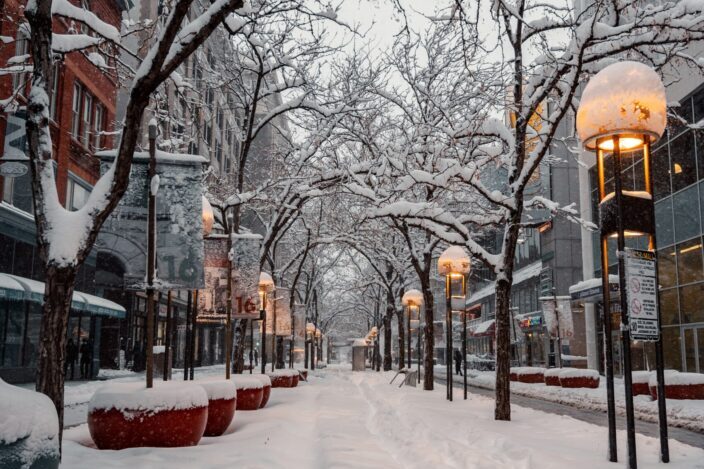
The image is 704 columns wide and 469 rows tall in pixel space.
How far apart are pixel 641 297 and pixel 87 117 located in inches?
1045

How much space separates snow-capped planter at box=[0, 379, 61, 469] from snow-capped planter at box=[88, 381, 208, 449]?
11.5 ft

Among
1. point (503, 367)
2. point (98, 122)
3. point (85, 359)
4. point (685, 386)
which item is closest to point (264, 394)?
point (503, 367)

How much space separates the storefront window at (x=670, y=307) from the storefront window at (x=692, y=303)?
0.46 m

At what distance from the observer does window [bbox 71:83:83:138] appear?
27.1m

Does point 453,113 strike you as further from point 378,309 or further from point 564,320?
point 378,309

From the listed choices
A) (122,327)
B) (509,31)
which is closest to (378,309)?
(122,327)

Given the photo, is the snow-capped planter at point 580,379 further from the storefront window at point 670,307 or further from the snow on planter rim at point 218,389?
the snow on planter rim at point 218,389

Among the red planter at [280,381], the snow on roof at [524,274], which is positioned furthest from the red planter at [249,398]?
the snow on roof at [524,274]

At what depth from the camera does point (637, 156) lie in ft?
101

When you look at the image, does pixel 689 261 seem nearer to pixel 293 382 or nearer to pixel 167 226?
pixel 293 382

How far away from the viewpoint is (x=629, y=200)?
761cm

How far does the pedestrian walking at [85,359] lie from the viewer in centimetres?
2669

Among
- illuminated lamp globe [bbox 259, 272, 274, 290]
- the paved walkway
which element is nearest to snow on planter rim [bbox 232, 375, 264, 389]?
the paved walkway

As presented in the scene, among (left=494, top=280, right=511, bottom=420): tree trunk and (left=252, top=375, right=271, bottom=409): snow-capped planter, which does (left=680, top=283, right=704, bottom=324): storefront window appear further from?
(left=252, top=375, right=271, bottom=409): snow-capped planter
